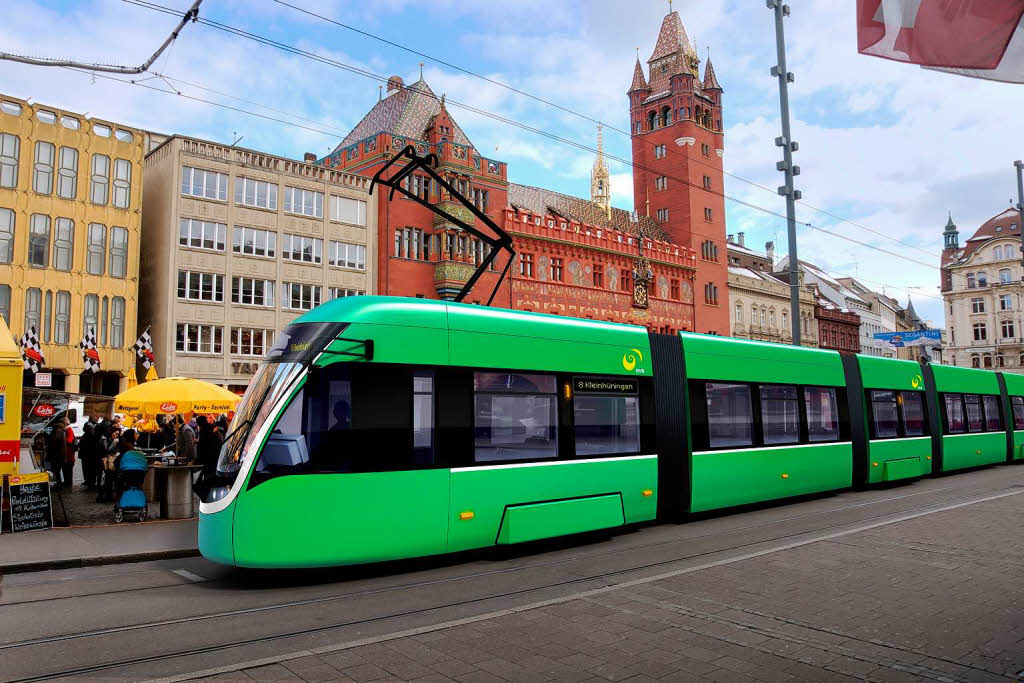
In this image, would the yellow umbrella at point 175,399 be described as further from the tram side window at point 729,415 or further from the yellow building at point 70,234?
the yellow building at point 70,234

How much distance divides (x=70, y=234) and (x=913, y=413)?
37.4 metres

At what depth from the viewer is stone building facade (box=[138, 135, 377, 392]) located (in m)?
39.9

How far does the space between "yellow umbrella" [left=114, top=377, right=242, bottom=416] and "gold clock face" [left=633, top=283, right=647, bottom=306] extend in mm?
46634

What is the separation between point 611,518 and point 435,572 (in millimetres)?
2911

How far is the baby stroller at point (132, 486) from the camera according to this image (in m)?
13.0

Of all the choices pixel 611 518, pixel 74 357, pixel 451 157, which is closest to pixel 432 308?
pixel 611 518

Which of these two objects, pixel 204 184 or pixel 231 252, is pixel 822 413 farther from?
pixel 204 184

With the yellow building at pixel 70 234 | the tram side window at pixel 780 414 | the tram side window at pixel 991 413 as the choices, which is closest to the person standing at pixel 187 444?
the tram side window at pixel 780 414

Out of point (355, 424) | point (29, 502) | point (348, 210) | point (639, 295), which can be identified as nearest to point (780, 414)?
point (355, 424)

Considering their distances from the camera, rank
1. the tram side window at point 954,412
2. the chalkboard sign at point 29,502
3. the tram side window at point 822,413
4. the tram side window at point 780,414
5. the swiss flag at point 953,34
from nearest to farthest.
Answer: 1. the swiss flag at point 953,34
2. the chalkboard sign at point 29,502
3. the tram side window at point 780,414
4. the tram side window at point 822,413
5. the tram side window at point 954,412

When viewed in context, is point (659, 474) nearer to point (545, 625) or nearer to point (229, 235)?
point (545, 625)

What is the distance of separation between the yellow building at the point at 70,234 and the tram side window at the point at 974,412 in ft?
121

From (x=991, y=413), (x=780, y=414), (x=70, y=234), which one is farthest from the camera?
(x=70, y=234)

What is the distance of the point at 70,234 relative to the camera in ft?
125
